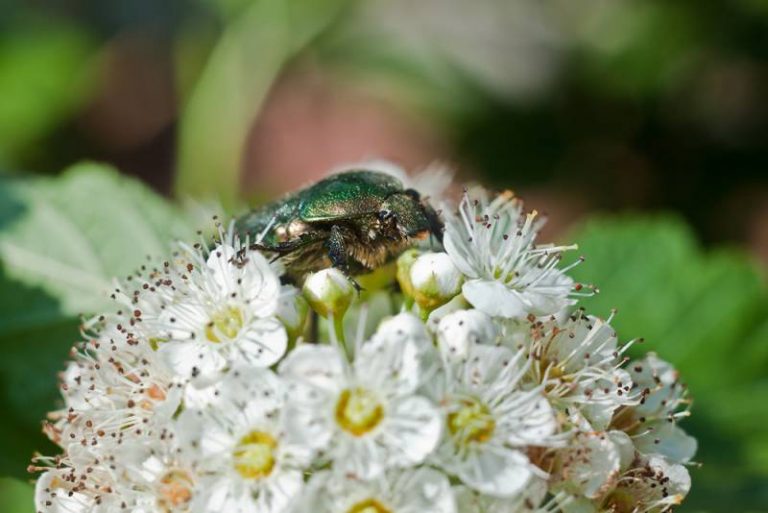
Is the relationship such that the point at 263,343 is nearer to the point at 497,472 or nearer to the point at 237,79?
the point at 497,472

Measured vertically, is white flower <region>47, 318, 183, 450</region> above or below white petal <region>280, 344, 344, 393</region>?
above

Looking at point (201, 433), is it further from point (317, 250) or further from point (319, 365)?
point (317, 250)

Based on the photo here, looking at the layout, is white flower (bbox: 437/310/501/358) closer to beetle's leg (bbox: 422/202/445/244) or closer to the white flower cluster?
the white flower cluster

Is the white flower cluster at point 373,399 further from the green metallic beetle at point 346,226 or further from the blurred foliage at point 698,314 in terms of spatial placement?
the blurred foliage at point 698,314

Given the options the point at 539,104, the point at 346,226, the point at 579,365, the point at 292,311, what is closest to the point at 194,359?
the point at 292,311

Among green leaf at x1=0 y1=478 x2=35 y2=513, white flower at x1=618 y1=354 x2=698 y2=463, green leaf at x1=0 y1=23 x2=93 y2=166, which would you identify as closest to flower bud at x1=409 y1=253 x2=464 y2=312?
white flower at x1=618 y1=354 x2=698 y2=463

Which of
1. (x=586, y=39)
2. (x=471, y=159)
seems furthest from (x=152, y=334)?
(x=586, y=39)

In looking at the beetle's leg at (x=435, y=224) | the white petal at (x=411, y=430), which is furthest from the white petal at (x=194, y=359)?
the beetle's leg at (x=435, y=224)
